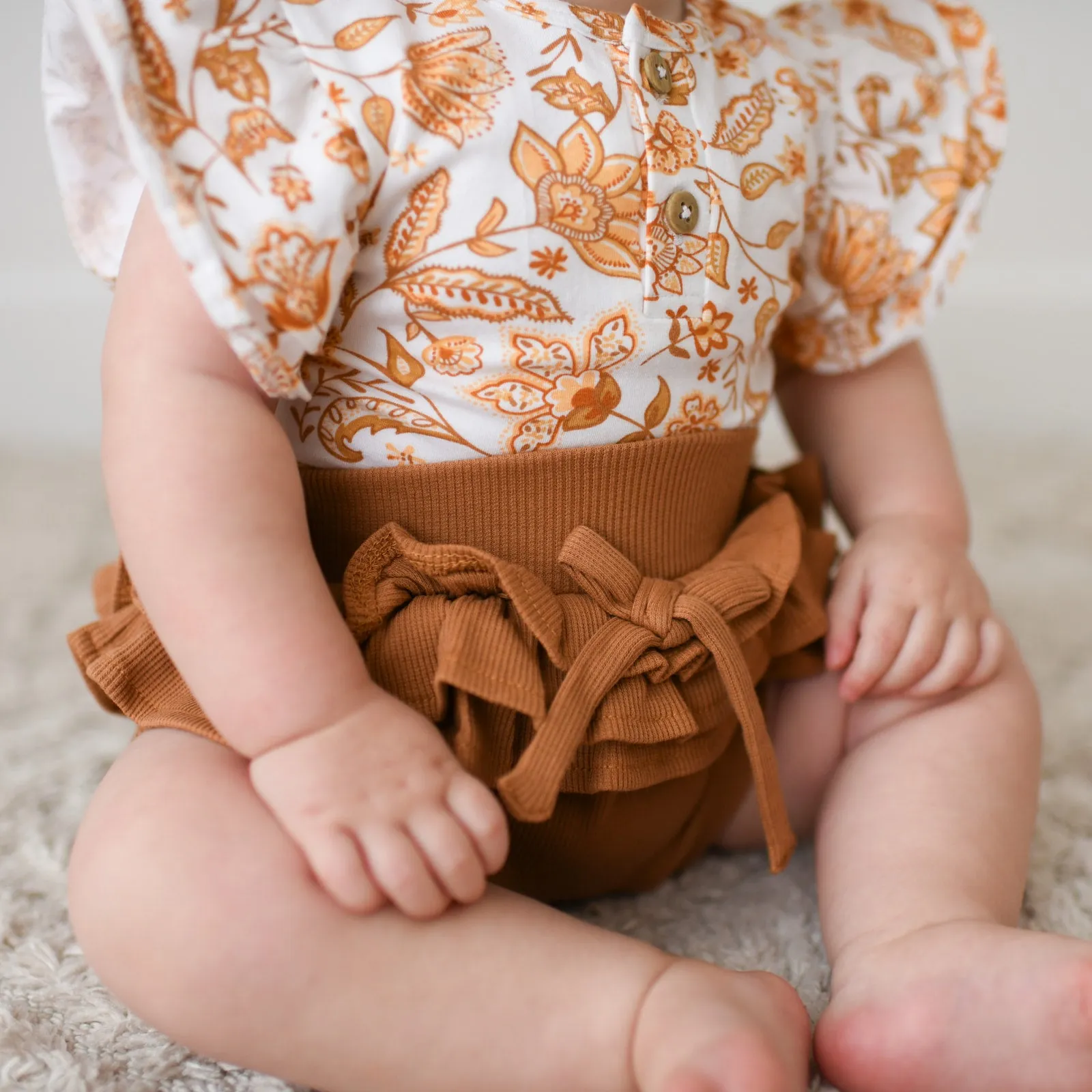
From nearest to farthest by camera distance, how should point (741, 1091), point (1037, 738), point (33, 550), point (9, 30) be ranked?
point (741, 1091) → point (1037, 738) → point (33, 550) → point (9, 30)

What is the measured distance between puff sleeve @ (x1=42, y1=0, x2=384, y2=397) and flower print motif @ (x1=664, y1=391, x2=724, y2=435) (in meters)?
0.20

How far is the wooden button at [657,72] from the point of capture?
2.08 ft

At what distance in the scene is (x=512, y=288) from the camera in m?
0.61

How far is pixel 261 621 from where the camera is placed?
55 cm

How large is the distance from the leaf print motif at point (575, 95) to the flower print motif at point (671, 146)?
0.09ft

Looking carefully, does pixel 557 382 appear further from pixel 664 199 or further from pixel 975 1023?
pixel 975 1023

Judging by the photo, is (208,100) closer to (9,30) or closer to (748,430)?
(748,430)

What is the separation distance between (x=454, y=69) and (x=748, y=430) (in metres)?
0.27

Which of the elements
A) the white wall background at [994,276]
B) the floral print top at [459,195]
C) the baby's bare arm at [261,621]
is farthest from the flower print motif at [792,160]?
the white wall background at [994,276]

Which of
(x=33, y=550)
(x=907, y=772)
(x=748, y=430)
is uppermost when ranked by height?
(x=748, y=430)

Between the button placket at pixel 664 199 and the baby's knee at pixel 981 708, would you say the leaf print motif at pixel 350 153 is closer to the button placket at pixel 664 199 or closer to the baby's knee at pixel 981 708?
the button placket at pixel 664 199

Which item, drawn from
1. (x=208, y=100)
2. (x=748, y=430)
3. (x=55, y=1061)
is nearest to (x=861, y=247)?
(x=748, y=430)

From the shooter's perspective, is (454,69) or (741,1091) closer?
(741,1091)

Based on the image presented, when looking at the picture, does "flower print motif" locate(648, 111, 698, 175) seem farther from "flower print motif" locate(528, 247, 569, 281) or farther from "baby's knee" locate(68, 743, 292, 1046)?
"baby's knee" locate(68, 743, 292, 1046)
